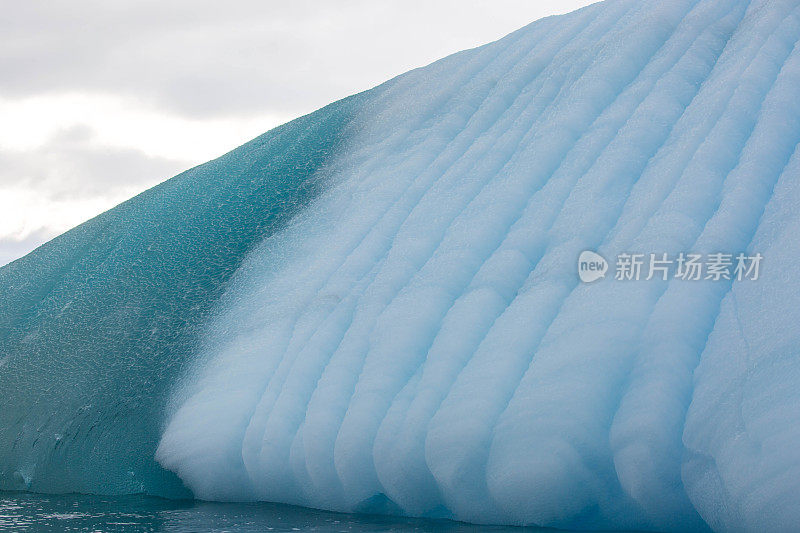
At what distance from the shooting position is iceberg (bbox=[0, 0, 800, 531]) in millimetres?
4695

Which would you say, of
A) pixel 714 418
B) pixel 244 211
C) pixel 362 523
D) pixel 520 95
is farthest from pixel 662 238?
pixel 244 211

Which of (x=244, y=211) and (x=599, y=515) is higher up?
(x=244, y=211)

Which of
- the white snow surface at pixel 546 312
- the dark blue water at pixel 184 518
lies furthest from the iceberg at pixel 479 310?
the dark blue water at pixel 184 518

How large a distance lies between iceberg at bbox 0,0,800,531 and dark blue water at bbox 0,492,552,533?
0.61 ft

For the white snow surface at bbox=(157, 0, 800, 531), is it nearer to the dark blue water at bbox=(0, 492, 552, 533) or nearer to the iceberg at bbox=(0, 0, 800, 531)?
the iceberg at bbox=(0, 0, 800, 531)

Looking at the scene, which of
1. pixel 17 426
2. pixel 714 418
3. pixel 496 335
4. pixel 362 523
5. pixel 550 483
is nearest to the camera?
pixel 714 418

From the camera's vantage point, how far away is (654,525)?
4594 mm

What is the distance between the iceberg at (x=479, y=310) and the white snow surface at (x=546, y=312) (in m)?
0.02

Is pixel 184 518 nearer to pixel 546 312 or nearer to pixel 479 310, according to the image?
pixel 479 310

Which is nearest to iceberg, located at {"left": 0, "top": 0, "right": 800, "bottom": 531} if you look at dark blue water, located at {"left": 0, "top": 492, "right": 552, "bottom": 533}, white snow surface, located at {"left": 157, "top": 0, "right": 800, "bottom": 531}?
white snow surface, located at {"left": 157, "top": 0, "right": 800, "bottom": 531}

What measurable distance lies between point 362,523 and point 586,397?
1.51 metres

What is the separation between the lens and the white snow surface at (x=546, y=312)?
454 centimetres

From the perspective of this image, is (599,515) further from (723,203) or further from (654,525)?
(723,203)

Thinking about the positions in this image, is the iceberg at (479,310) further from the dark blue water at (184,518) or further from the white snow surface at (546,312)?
the dark blue water at (184,518)
